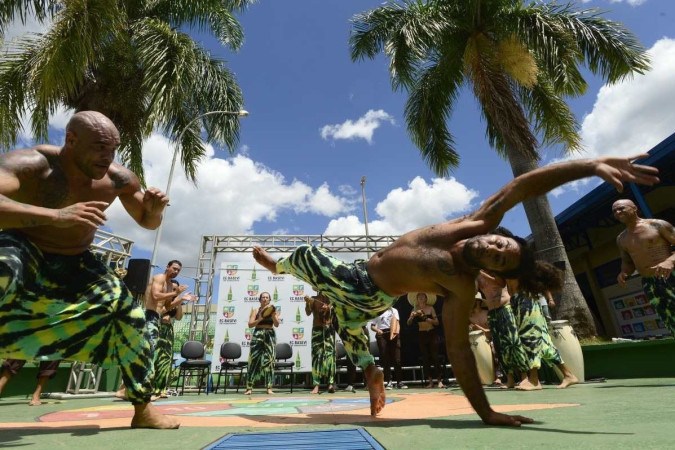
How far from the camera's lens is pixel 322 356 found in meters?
7.28

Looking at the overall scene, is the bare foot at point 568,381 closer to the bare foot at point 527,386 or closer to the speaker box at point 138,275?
the bare foot at point 527,386

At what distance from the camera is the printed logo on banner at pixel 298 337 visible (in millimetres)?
11242

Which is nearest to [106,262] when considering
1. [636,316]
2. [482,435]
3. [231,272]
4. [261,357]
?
[231,272]

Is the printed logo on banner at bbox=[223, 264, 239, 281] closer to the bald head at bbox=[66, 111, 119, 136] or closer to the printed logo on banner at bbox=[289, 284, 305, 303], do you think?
the printed logo on banner at bbox=[289, 284, 305, 303]

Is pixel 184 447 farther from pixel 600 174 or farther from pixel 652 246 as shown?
pixel 652 246

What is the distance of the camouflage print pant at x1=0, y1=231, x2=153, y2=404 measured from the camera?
1996 millimetres

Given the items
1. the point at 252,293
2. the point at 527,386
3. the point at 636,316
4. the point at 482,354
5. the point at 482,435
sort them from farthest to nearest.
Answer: the point at 252,293
the point at 636,316
the point at 482,354
the point at 527,386
the point at 482,435

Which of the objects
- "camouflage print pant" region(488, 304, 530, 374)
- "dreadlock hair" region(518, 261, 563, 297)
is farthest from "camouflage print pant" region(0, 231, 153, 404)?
"camouflage print pant" region(488, 304, 530, 374)

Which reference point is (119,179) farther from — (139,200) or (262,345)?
(262,345)

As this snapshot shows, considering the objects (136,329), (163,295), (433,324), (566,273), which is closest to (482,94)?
(566,273)

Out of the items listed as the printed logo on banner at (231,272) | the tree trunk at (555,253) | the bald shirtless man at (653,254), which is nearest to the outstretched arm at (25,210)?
the bald shirtless man at (653,254)

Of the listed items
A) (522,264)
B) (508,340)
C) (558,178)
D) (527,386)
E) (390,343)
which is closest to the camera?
(558,178)

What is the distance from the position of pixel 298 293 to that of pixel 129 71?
6.87 metres

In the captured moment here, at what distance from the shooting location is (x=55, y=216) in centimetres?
167
